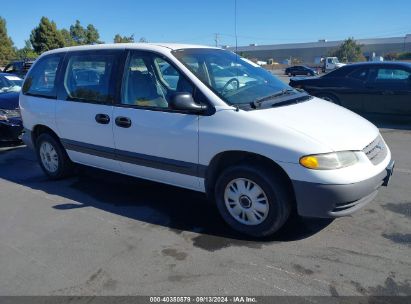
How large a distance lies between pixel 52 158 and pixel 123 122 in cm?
187

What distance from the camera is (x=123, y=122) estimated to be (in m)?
4.43

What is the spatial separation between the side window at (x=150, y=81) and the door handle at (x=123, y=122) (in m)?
0.18

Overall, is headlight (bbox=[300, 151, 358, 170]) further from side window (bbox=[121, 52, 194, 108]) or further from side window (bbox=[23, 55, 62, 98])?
side window (bbox=[23, 55, 62, 98])

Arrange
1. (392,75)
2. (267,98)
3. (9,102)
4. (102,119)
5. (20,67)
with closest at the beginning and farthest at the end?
(267,98), (102,119), (9,102), (392,75), (20,67)

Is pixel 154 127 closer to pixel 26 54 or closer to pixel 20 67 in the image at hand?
pixel 20 67

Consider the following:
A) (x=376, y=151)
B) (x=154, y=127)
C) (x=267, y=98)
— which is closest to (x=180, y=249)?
(x=154, y=127)

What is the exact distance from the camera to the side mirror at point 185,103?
3.73 meters

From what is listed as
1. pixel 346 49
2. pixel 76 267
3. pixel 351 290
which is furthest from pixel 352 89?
pixel 346 49

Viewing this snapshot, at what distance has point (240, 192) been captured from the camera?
12.4ft

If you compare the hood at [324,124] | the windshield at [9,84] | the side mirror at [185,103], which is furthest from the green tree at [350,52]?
the side mirror at [185,103]

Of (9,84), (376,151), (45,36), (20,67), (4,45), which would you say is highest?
(45,36)

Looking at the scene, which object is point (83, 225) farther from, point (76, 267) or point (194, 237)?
point (194, 237)

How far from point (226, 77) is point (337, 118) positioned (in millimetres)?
1233

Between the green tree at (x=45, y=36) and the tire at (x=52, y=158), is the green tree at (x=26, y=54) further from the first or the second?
the tire at (x=52, y=158)
